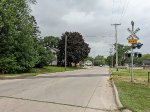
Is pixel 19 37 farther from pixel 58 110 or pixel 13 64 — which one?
pixel 58 110

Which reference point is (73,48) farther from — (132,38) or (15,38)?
(132,38)

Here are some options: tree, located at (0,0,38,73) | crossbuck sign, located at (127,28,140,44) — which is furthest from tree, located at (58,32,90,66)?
crossbuck sign, located at (127,28,140,44)

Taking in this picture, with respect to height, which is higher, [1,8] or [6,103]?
[1,8]

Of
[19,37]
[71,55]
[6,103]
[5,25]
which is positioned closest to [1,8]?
[5,25]

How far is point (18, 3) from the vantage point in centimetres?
5019

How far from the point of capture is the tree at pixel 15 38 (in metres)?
46.5

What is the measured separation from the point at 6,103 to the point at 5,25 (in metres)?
33.8

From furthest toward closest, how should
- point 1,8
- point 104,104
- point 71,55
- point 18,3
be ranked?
point 71,55 < point 18,3 < point 1,8 < point 104,104

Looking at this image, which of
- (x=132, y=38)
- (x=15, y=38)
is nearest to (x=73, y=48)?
(x=15, y=38)

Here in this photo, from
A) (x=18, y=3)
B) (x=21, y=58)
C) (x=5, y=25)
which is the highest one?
(x=18, y=3)

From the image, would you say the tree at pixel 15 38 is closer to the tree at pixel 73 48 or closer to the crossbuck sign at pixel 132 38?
the crossbuck sign at pixel 132 38

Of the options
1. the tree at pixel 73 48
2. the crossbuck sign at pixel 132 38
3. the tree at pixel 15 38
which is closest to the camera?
the crossbuck sign at pixel 132 38

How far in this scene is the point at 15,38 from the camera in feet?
163

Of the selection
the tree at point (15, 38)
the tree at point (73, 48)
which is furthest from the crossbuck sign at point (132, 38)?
the tree at point (73, 48)
